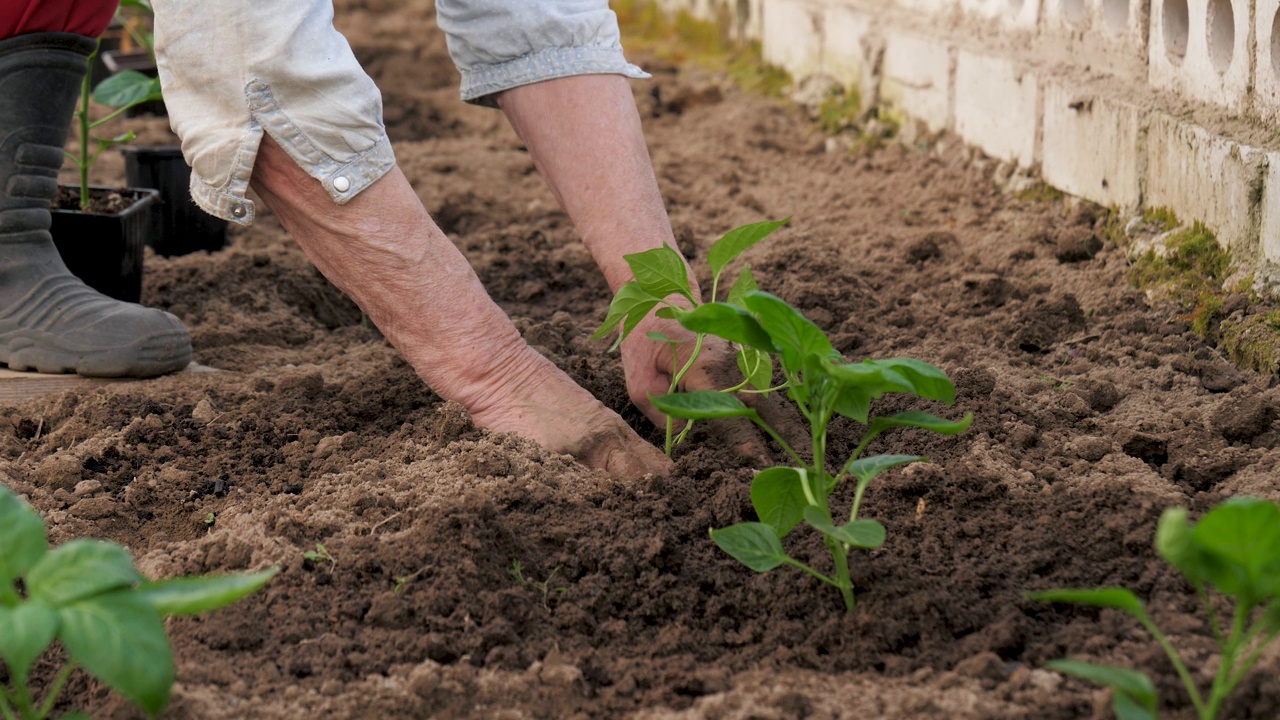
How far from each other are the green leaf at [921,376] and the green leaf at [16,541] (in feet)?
2.52

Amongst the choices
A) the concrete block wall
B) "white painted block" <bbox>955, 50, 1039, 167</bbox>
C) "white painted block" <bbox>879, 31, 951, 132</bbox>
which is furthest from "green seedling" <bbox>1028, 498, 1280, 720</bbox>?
"white painted block" <bbox>879, 31, 951, 132</bbox>

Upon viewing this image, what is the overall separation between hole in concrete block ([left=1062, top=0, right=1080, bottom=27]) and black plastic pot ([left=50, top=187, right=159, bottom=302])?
6.64 feet

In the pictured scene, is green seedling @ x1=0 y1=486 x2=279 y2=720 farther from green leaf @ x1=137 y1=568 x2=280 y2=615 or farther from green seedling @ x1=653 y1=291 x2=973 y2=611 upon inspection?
green seedling @ x1=653 y1=291 x2=973 y2=611

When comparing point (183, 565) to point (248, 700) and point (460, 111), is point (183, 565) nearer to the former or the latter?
point (248, 700)

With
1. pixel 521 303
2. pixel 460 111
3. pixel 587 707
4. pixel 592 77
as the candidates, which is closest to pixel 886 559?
pixel 587 707

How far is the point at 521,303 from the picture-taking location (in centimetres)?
253

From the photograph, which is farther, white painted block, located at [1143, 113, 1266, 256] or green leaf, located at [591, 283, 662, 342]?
white painted block, located at [1143, 113, 1266, 256]

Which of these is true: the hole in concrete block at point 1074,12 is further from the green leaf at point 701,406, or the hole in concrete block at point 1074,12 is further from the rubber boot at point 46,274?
the rubber boot at point 46,274

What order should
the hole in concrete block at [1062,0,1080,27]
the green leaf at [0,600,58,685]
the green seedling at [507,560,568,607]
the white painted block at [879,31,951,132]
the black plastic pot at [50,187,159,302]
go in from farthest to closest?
the white painted block at [879,31,951,132]
the hole in concrete block at [1062,0,1080,27]
the black plastic pot at [50,187,159,302]
the green seedling at [507,560,568,607]
the green leaf at [0,600,58,685]

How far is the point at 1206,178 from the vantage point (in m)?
2.04

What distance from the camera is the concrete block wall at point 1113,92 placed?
1.93m

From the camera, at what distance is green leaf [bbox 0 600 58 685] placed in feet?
2.96

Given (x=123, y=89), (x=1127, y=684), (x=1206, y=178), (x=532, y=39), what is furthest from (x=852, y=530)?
(x=123, y=89)

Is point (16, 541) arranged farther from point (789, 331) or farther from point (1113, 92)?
point (1113, 92)
